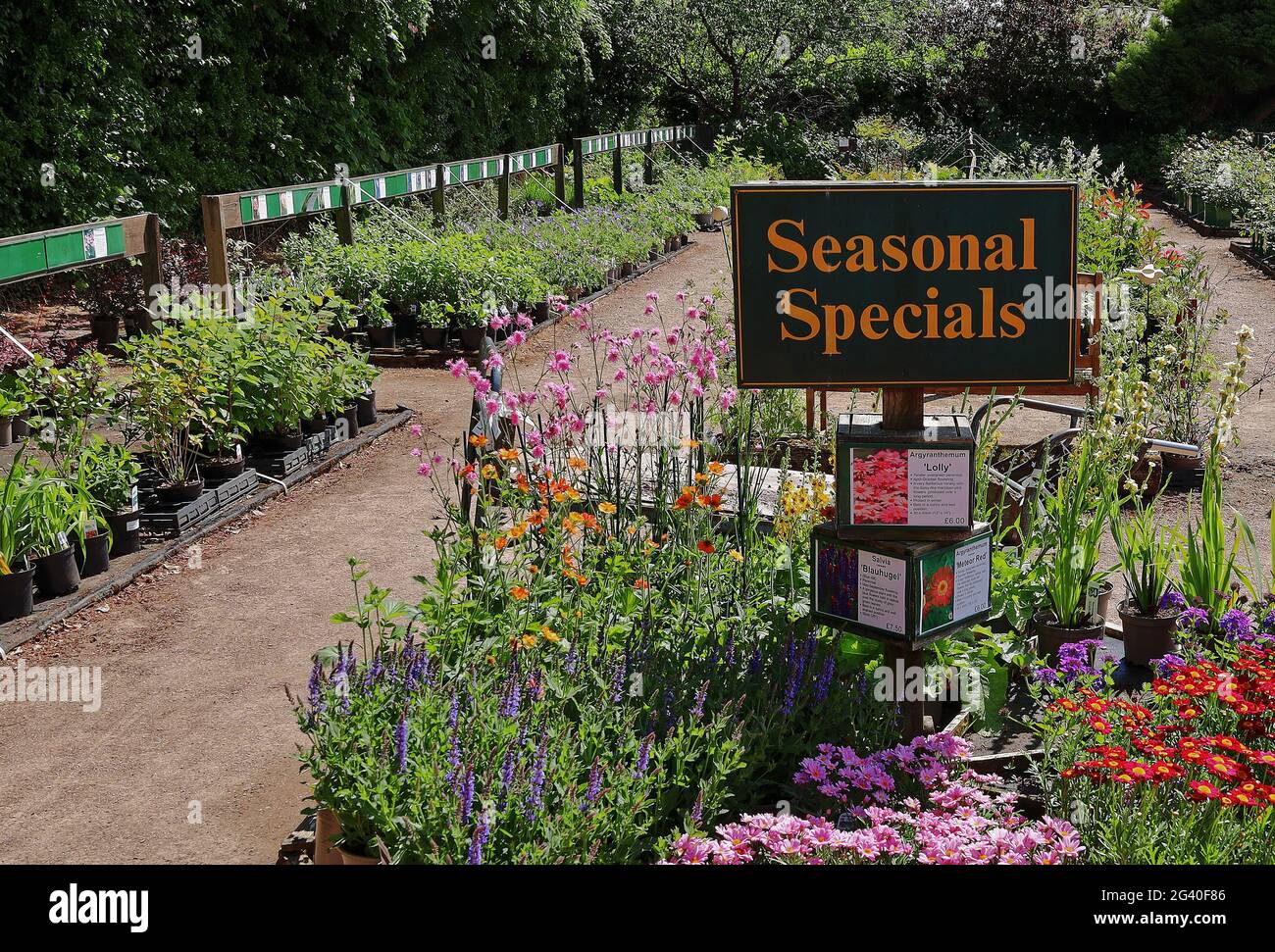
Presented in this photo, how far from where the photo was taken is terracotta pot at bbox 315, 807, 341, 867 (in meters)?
3.08

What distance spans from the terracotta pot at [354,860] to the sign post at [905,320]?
4.77 ft

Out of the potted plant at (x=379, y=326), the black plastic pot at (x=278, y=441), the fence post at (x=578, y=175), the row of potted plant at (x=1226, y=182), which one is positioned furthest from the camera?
the fence post at (x=578, y=175)

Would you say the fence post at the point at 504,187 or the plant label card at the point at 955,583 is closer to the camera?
the plant label card at the point at 955,583

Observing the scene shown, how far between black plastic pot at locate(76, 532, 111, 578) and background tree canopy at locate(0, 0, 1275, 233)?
7.61 metres

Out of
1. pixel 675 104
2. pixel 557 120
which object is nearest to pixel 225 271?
pixel 557 120

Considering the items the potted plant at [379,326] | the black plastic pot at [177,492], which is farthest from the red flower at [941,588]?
the potted plant at [379,326]

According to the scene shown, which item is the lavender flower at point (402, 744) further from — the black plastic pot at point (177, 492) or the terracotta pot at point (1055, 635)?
the black plastic pot at point (177, 492)

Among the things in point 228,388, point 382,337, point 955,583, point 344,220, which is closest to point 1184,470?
point 955,583

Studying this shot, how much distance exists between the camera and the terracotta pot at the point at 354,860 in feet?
9.36

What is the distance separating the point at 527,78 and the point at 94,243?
1610 cm

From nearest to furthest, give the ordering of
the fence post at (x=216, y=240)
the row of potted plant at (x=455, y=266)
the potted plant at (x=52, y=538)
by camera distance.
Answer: the potted plant at (x=52, y=538)
the fence post at (x=216, y=240)
the row of potted plant at (x=455, y=266)

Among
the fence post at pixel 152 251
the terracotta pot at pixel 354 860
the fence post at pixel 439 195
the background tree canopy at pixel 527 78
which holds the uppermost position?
the background tree canopy at pixel 527 78

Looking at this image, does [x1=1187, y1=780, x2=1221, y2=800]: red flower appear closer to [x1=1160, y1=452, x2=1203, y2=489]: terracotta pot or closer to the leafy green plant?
the leafy green plant

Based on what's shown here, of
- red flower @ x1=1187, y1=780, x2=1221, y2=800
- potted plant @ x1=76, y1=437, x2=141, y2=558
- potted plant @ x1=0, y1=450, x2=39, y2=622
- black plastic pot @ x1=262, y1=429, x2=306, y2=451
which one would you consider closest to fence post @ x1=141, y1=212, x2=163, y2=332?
black plastic pot @ x1=262, y1=429, x2=306, y2=451
